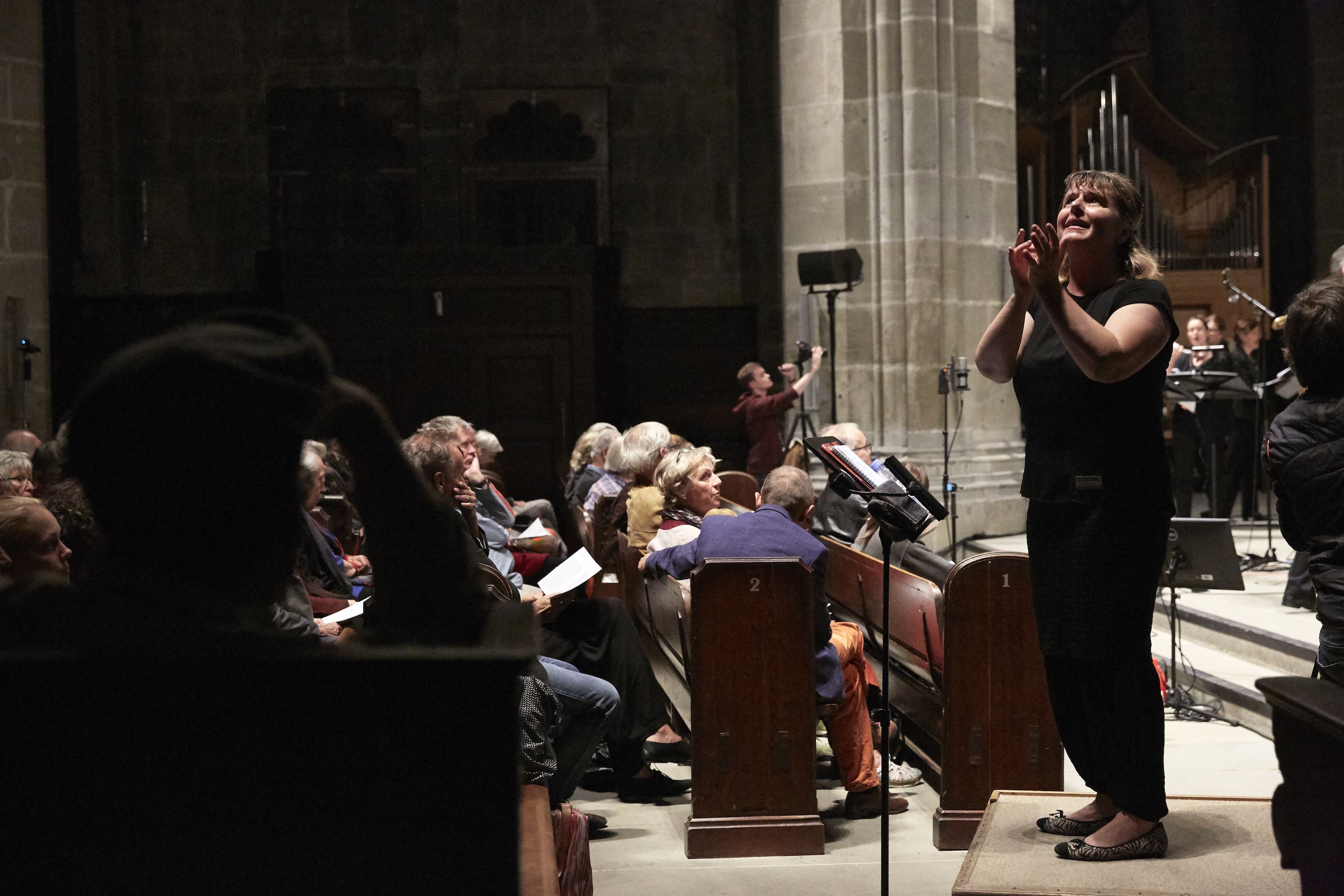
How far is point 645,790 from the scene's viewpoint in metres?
5.15

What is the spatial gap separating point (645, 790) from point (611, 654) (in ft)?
1.91

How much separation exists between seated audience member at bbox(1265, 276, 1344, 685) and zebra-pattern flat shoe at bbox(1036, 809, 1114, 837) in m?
0.71

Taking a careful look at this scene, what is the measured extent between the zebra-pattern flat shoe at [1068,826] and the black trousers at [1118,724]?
0.54ft

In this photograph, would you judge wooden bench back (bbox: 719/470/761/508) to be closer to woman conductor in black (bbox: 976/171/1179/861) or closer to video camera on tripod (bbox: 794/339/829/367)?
video camera on tripod (bbox: 794/339/829/367)

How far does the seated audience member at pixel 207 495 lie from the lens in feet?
3.94

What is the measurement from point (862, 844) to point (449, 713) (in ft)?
11.5

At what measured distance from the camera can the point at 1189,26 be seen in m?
14.5

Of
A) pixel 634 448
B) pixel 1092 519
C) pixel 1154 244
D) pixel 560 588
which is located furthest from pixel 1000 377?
pixel 1154 244

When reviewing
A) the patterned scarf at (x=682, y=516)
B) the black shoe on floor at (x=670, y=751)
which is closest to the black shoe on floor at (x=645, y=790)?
the black shoe on floor at (x=670, y=751)

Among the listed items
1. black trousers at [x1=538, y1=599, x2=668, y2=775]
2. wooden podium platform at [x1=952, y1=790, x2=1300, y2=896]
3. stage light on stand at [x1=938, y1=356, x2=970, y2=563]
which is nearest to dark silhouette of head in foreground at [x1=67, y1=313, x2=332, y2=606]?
wooden podium platform at [x1=952, y1=790, x2=1300, y2=896]

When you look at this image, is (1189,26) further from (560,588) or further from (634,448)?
(560,588)

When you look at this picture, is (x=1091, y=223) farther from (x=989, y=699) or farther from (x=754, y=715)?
(x=754, y=715)

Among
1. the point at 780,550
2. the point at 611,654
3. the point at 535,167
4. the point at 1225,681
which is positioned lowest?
the point at 1225,681

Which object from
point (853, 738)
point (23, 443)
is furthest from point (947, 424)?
point (23, 443)
